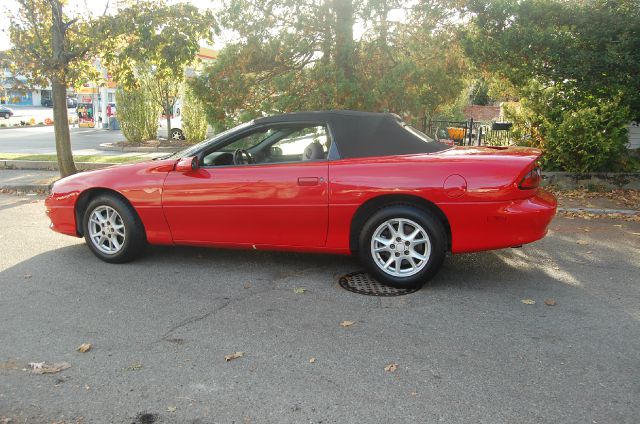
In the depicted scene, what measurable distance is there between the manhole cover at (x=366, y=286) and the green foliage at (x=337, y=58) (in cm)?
527

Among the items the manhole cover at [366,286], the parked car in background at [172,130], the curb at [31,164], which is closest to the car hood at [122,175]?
the manhole cover at [366,286]

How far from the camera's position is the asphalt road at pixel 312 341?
2951mm

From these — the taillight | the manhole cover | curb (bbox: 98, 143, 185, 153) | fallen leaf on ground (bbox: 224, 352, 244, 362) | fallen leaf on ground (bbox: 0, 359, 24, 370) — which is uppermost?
the taillight

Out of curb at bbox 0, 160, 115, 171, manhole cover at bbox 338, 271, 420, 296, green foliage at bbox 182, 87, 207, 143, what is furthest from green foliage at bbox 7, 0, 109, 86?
green foliage at bbox 182, 87, 207, 143

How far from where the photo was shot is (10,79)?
10859 mm

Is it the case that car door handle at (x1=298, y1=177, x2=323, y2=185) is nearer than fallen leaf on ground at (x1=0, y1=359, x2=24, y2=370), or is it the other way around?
fallen leaf on ground at (x1=0, y1=359, x2=24, y2=370)

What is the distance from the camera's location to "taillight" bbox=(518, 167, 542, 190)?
4.64 m

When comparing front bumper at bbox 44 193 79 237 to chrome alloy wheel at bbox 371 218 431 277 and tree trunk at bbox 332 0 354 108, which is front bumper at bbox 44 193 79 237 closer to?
chrome alloy wheel at bbox 371 218 431 277

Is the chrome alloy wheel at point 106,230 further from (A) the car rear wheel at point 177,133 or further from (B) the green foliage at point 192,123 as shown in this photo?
(A) the car rear wheel at point 177,133

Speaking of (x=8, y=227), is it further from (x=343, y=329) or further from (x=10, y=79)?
(x=343, y=329)

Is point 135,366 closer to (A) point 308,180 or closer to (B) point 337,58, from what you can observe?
(A) point 308,180

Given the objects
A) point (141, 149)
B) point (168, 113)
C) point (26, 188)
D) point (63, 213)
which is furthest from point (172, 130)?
point (63, 213)

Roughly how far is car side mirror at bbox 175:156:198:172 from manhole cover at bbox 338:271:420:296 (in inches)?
67.1

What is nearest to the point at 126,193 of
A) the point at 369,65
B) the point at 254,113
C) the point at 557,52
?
the point at 254,113
